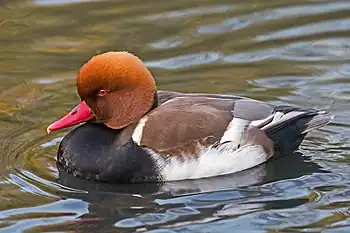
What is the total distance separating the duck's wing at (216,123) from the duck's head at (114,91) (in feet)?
0.43

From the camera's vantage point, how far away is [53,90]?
10117 mm

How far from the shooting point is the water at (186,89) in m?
7.51

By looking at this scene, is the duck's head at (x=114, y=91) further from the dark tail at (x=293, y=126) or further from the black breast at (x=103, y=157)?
the dark tail at (x=293, y=126)

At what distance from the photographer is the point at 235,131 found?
27.0ft

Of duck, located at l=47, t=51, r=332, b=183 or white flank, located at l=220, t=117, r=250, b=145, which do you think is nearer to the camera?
duck, located at l=47, t=51, r=332, b=183

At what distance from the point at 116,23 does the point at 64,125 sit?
383 centimetres

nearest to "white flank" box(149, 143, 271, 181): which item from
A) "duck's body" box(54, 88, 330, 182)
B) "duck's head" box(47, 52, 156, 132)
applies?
"duck's body" box(54, 88, 330, 182)

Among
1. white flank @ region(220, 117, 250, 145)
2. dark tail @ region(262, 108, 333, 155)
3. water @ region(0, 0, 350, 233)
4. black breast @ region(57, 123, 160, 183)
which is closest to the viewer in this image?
water @ region(0, 0, 350, 233)

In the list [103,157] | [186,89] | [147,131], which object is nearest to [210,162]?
[147,131]

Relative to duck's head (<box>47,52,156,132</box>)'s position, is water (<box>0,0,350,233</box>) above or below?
below

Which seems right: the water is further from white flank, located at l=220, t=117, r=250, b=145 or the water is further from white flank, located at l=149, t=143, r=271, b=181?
white flank, located at l=220, t=117, r=250, b=145

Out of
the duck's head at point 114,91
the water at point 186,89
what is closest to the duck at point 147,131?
the duck's head at point 114,91

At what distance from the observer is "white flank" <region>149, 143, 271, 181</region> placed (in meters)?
8.03

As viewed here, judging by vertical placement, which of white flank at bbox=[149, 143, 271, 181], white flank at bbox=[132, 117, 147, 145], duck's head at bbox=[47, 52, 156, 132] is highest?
duck's head at bbox=[47, 52, 156, 132]
